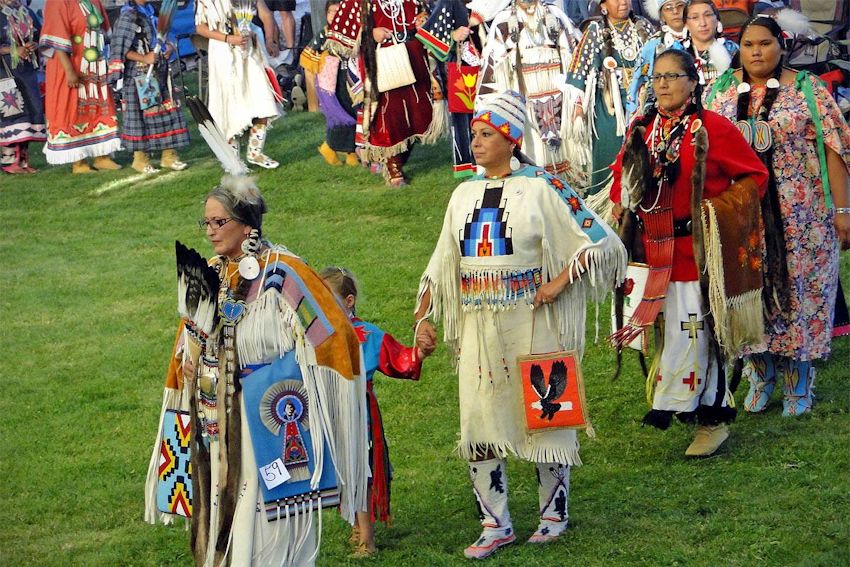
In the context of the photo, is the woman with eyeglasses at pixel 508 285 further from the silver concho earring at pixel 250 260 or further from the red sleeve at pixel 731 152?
the red sleeve at pixel 731 152

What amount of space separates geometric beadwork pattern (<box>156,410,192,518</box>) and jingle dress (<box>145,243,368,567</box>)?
14cm

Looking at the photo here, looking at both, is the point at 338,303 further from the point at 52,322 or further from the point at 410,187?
the point at 410,187

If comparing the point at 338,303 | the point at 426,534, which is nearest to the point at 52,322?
the point at 426,534

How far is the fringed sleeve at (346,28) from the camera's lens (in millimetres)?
10961

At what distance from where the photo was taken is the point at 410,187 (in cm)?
1148

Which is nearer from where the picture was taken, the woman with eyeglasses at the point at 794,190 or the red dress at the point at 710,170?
the red dress at the point at 710,170

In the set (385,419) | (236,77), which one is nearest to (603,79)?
(236,77)

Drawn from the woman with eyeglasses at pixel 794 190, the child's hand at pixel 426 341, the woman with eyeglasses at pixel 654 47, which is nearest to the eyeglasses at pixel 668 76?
the woman with eyeglasses at pixel 794 190

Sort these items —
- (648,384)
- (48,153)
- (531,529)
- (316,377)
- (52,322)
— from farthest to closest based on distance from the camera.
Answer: (48,153) < (52,322) < (648,384) < (531,529) < (316,377)

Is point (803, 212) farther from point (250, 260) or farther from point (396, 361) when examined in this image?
point (250, 260)

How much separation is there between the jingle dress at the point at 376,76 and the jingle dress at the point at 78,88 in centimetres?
246

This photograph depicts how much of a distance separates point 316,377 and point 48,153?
8.61 metres

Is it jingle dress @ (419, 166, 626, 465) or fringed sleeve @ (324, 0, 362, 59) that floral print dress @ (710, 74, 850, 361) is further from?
fringed sleeve @ (324, 0, 362, 59)

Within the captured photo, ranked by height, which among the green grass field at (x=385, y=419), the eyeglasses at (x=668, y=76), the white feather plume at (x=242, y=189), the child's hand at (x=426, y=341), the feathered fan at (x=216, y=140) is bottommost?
the green grass field at (x=385, y=419)
